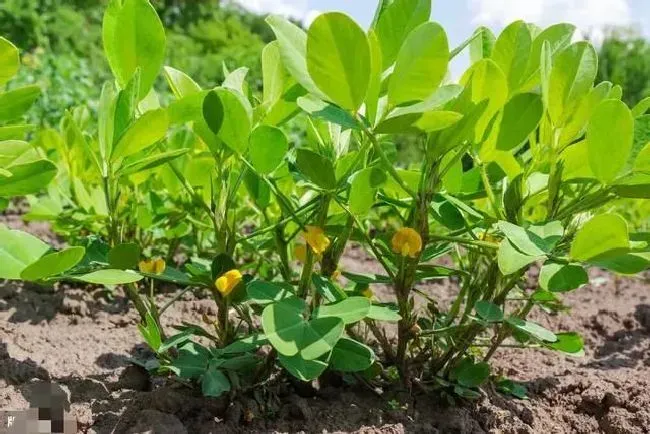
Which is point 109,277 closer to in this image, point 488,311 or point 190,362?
point 190,362

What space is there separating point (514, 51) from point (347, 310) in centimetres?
42

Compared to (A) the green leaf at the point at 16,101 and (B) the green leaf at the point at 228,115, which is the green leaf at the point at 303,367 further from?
(A) the green leaf at the point at 16,101

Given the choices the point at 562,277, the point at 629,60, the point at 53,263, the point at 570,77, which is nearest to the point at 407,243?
the point at 562,277

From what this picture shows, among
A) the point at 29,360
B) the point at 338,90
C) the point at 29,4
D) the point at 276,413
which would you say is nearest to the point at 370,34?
the point at 338,90

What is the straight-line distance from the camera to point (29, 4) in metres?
10.1

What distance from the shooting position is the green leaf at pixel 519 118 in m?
0.93

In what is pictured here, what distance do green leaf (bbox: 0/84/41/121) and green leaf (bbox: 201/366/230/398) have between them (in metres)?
0.43

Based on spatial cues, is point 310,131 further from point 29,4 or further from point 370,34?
point 29,4

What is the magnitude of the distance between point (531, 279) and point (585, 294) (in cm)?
19

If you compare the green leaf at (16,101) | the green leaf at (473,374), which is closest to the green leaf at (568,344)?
the green leaf at (473,374)

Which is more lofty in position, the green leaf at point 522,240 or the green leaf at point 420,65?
the green leaf at point 420,65

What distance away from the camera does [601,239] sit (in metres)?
0.86

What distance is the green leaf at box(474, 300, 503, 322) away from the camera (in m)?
0.99

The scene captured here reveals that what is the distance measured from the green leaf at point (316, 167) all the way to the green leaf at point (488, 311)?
267 mm
